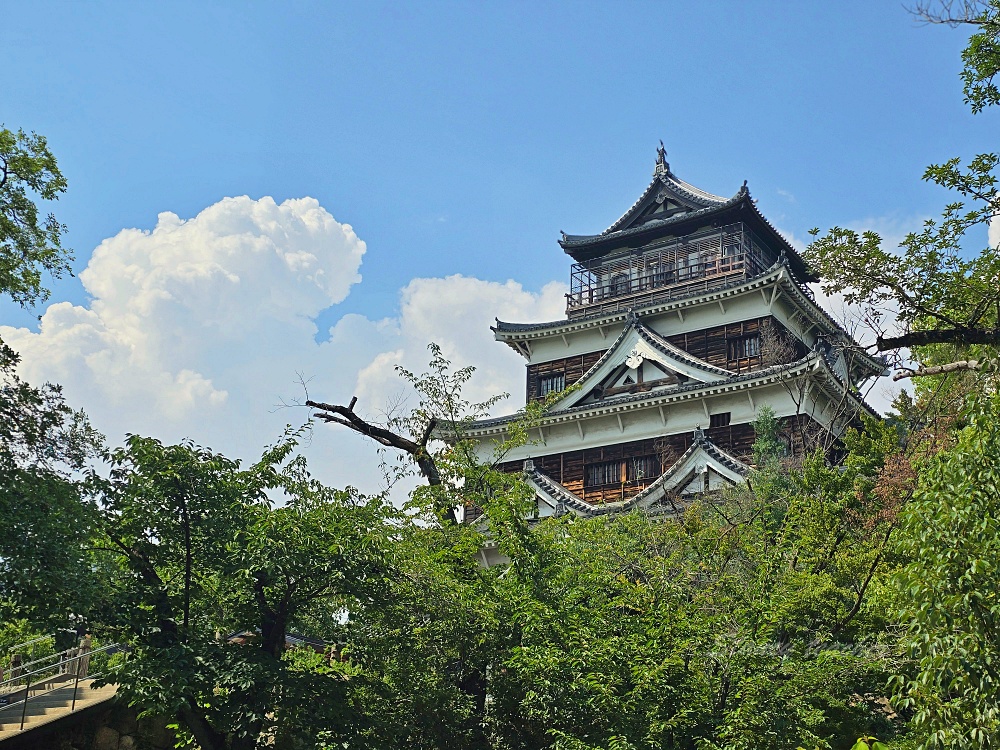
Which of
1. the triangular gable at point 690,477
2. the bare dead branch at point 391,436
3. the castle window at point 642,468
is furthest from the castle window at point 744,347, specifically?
the bare dead branch at point 391,436

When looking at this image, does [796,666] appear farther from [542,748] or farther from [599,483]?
[599,483]


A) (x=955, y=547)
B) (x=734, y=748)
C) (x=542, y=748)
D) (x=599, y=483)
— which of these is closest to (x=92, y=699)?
(x=542, y=748)

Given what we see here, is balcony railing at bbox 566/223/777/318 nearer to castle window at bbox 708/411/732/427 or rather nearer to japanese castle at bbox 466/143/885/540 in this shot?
japanese castle at bbox 466/143/885/540

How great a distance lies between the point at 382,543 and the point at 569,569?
2715mm

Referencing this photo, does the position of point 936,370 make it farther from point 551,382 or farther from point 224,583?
point 551,382

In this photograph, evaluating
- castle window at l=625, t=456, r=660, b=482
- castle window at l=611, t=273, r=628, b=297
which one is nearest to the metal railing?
castle window at l=625, t=456, r=660, b=482

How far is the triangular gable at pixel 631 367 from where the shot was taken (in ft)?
99.7

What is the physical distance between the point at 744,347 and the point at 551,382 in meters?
6.79

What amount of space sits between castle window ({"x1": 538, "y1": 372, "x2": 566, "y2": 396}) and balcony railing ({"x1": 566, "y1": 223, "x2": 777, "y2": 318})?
2.32 meters

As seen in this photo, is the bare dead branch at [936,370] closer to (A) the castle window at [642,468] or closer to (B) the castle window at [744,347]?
(A) the castle window at [642,468]

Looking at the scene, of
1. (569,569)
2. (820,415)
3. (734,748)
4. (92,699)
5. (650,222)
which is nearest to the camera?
(734,748)

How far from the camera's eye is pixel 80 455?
1193 cm

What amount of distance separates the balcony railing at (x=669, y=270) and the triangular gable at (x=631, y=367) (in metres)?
1.66

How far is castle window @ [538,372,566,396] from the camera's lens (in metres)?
34.0
